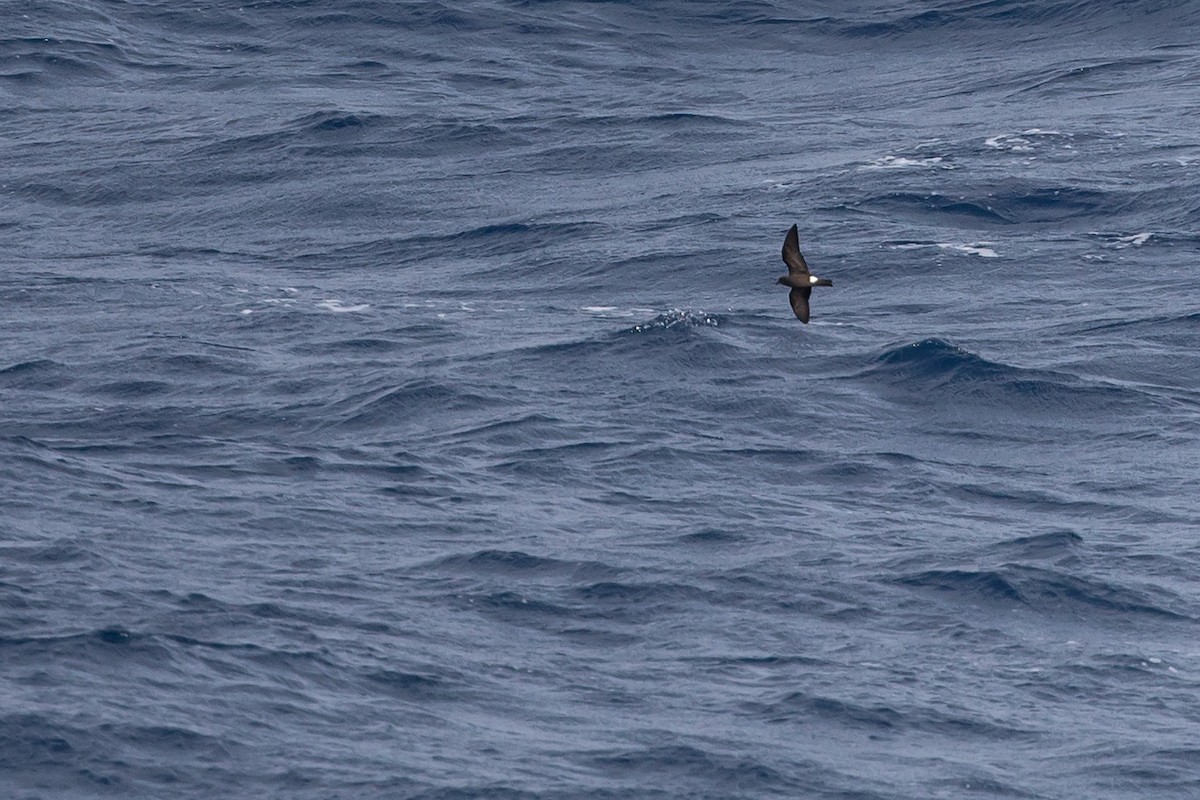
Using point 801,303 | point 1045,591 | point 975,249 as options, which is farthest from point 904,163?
point 801,303

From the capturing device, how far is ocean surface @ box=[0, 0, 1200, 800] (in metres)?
22.8

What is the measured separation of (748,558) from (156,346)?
10.9 m

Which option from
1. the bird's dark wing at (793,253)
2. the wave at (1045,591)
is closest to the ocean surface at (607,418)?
the wave at (1045,591)

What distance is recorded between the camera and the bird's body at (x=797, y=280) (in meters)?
23.2

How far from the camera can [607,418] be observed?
100ft

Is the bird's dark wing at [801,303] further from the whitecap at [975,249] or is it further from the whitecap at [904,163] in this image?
the whitecap at [904,163]

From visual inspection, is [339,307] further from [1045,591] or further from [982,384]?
[1045,591]

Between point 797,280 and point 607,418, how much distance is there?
22.5ft

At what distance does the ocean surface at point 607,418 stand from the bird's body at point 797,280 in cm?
372

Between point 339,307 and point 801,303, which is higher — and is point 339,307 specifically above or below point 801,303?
below

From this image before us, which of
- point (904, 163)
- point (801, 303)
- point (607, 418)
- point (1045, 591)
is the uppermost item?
point (801, 303)

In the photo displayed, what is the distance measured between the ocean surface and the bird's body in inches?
147

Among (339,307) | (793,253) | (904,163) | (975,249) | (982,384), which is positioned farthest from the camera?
(904,163)

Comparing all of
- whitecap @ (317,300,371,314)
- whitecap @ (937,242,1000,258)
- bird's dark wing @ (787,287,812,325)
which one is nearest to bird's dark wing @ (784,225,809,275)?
bird's dark wing @ (787,287,812,325)
